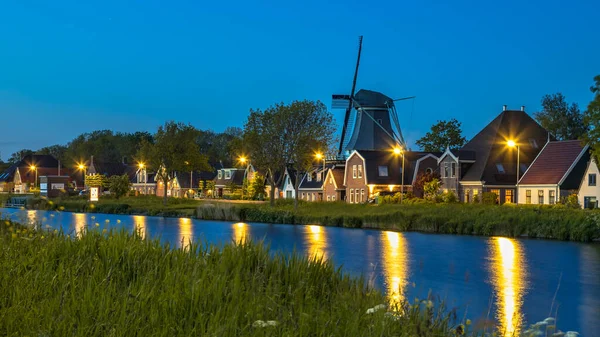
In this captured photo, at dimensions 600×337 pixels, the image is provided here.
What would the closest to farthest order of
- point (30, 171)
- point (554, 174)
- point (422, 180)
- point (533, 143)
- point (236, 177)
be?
point (554, 174) → point (533, 143) → point (422, 180) → point (236, 177) → point (30, 171)

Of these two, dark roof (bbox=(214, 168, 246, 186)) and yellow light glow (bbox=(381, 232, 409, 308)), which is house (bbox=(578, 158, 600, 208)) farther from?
dark roof (bbox=(214, 168, 246, 186))

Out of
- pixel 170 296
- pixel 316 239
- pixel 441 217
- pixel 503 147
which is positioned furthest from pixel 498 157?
pixel 170 296

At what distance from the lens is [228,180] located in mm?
117500

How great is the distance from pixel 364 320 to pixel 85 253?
518 cm

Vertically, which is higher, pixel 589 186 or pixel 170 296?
pixel 589 186

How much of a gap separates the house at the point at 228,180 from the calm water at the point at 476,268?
224ft

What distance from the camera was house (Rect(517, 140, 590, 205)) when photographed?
59.8 meters

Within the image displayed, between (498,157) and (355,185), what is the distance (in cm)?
1735

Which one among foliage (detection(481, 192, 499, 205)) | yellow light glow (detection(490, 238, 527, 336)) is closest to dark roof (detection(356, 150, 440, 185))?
foliage (detection(481, 192, 499, 205))

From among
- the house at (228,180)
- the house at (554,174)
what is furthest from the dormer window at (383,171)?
the house at (228,180)

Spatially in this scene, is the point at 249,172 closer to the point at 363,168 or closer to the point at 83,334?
the point at 363,168

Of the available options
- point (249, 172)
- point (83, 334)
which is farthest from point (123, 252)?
point (249, 172)

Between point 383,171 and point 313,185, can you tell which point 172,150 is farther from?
point 383,171

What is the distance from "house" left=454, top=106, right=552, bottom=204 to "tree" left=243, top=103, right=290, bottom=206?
16757 millimetres
